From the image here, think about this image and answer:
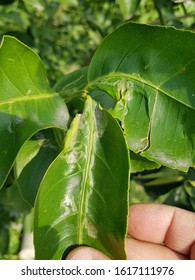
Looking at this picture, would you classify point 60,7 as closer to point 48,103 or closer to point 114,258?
point 48,103

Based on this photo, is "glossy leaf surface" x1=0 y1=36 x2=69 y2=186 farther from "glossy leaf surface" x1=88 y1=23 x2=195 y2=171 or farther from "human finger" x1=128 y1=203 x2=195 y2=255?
"human finger" x1=128 y1=203 x2=195 y2=255

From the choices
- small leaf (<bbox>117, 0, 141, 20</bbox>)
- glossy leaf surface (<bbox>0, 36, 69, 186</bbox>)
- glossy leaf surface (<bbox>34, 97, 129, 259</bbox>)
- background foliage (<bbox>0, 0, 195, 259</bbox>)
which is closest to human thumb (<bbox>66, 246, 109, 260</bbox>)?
glossy leaf surface (<bbox>34, 97, 129, 259</bbox>)

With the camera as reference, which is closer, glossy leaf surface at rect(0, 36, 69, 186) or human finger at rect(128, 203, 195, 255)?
glossy leaf surface at rect(0, 36, 69, 186)

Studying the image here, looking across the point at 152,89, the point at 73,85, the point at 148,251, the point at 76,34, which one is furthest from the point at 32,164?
the point at 76,34

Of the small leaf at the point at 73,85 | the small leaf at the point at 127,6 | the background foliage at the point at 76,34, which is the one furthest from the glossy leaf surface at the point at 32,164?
the small leaf at the point at 127,6

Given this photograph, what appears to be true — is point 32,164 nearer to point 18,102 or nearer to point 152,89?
point 18,102

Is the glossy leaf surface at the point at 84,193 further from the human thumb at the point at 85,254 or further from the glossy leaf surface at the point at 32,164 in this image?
the glossy leaf surface at the point at 32,164
